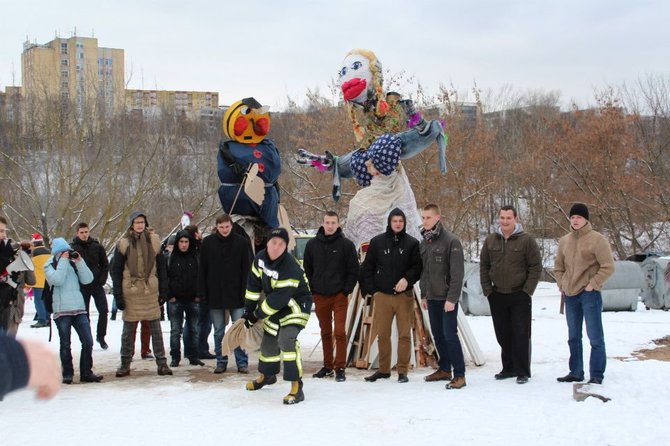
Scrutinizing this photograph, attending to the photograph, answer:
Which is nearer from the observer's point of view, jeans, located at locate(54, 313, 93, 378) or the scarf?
jeans, located at locate(54, 313, 93, 378)

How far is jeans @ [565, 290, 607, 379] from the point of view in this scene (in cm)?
702

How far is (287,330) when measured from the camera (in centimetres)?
678

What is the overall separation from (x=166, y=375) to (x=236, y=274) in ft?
4.33

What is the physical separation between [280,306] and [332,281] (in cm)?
99

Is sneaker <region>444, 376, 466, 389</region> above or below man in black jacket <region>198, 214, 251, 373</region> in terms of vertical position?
below

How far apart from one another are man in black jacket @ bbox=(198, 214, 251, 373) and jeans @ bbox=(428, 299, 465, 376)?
82.3 inches

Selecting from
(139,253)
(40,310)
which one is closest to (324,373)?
(139,253)

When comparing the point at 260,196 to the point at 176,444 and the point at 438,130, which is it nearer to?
the point at 438,130

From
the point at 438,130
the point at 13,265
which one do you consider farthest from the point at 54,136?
the point at 438,130

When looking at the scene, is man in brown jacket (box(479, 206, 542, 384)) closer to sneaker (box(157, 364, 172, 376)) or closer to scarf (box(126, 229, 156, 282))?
sneaker (box(157, 364, 172, 376))

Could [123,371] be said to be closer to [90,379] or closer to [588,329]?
Result: [90,379]

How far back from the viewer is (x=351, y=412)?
6.24 metres

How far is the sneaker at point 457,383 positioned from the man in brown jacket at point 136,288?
3.02 metres

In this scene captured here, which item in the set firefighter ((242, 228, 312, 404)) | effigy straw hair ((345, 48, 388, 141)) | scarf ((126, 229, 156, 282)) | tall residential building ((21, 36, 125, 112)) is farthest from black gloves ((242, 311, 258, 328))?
tall residential building ((21, 36, 125, 112))
